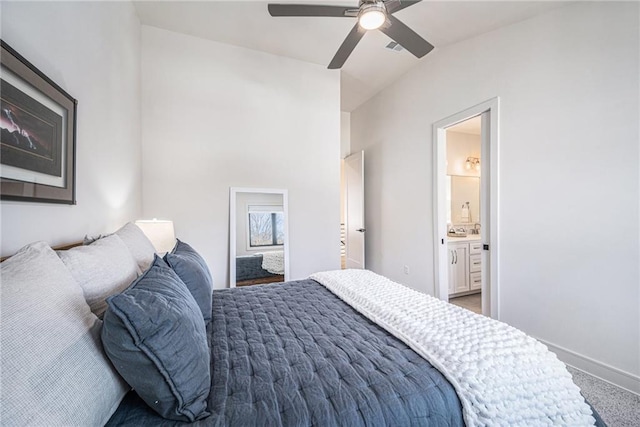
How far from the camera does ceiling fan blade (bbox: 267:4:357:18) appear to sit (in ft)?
6.06

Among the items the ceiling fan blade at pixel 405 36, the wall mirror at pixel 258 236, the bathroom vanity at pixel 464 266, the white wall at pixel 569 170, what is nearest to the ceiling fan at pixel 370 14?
the ceiling fan blade at pixel 405 36

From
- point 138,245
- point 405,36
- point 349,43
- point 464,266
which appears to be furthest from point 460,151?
point 138,245

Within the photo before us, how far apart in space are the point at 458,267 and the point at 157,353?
3826 millimetres

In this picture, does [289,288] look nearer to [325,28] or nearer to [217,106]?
[217,106]

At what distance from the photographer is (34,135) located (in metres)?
1.13

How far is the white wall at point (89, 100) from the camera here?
1.10m

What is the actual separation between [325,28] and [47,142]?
2.69 meters

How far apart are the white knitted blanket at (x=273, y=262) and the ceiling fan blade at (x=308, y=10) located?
2443 millimetres

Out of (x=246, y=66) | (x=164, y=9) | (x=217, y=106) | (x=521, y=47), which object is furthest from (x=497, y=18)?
(x=164, y=9)

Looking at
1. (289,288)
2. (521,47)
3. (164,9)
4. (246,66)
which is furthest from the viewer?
(246,66)

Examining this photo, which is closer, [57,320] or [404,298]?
[57,320]

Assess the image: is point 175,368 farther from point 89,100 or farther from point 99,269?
point 89,100

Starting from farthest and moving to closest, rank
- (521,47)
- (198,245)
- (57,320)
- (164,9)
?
(198,245) < (164,9) < (521,47) < (57,320)

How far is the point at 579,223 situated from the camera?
201 cm
